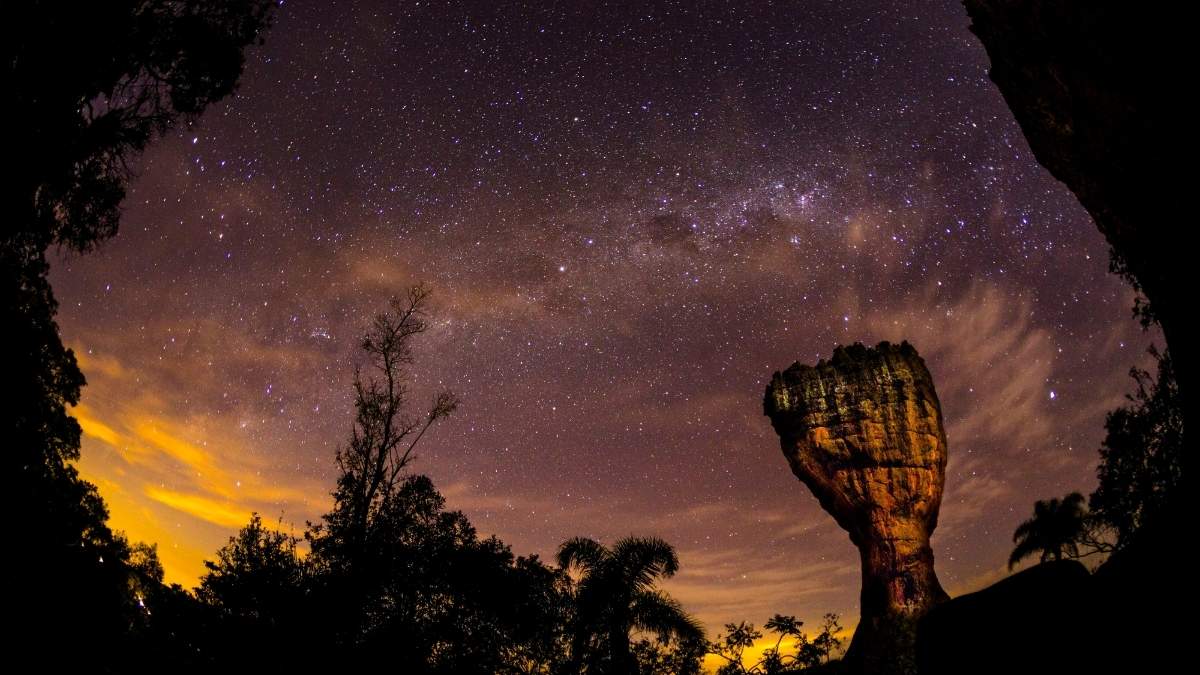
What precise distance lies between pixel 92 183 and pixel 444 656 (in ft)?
54.1

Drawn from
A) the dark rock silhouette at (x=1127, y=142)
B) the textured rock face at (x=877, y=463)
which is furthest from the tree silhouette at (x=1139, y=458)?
the dark rock silhouette at (x=1127, y=142)

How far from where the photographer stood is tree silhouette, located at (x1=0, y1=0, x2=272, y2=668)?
10.6 meters

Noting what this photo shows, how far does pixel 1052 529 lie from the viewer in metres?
43.9

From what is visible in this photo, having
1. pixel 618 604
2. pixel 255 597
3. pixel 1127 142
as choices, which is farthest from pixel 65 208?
pixel 1127 142

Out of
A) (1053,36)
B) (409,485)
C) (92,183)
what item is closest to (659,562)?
(409,485)

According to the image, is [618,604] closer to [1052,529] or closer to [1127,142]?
[1127,142]

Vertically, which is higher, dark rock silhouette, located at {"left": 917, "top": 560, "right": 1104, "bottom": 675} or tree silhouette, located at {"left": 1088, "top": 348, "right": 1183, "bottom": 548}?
tree silhouette, located at {"left": 1088, "top": 348, "right": 1183, "bottom": 548}

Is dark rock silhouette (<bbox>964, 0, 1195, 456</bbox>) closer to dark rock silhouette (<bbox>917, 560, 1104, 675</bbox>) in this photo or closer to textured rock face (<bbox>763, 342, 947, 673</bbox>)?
dark rock silhouette (<bbox>917, 560, 1104, 675</bbox>)

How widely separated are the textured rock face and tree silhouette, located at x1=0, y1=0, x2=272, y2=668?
28.9m

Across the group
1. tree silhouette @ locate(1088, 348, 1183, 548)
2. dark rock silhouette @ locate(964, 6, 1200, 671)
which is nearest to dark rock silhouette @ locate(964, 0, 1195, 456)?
dark rock silhouette @ locate(964, 6, 1200, 671)

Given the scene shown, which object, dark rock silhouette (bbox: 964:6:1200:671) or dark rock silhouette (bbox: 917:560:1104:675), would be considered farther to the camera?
dark rock silhouette (bbox: 964:6:1200:671)

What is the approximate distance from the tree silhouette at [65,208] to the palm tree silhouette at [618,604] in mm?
13016

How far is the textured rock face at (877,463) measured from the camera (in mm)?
28531

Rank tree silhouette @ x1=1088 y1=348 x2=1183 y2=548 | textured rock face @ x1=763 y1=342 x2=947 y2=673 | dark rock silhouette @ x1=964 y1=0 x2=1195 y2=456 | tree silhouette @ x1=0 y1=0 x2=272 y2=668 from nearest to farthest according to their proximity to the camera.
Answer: dark rock silhouette @ x1=964 y1=0 x2=1195 y2=456
tree silhouette @ x1=0 y1=0 x2=272 y2=668
tree silhouette @ x1=1088 y1=348 x2=1183 y2=548
textured rock face @ x1=763 y1=342 x2=947 y2=673
